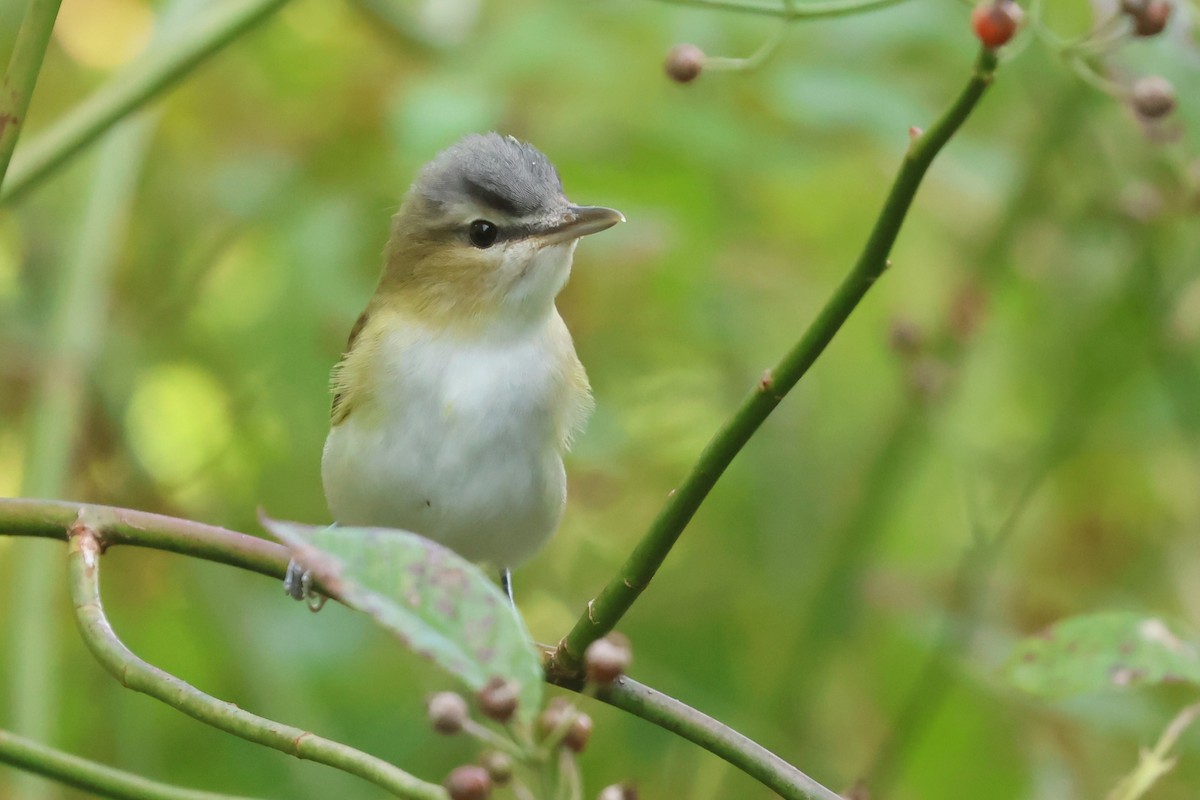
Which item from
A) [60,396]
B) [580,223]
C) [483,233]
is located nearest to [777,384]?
[580,223]

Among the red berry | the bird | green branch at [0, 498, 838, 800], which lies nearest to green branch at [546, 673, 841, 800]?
green branch at [0, 498, 838, 800]

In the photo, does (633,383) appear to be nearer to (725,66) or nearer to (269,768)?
(269,768)

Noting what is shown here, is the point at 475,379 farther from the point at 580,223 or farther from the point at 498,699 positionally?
the point at 498,699

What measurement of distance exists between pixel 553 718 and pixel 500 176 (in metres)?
2.25

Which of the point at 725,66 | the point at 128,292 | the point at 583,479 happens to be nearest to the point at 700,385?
the point at 583,479

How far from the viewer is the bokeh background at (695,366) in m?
3.91

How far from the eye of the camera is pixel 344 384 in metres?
3.61

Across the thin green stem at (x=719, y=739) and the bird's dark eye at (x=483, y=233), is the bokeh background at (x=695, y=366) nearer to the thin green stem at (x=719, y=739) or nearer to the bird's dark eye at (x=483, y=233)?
the bird's dark eye at (x=483, y=233)

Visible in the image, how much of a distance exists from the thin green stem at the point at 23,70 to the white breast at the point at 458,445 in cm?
152

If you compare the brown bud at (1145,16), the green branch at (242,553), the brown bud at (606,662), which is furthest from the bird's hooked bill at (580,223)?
the brown bud at (606,662)

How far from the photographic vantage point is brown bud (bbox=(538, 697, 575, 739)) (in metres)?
1.45

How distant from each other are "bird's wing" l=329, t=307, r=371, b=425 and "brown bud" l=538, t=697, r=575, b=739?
83.5 inches

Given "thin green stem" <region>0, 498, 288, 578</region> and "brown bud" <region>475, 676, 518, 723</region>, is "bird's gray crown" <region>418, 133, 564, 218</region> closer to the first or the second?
"thin green stem" <region>0, 498, 288, 578</region>

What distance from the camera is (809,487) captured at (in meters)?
4.66
